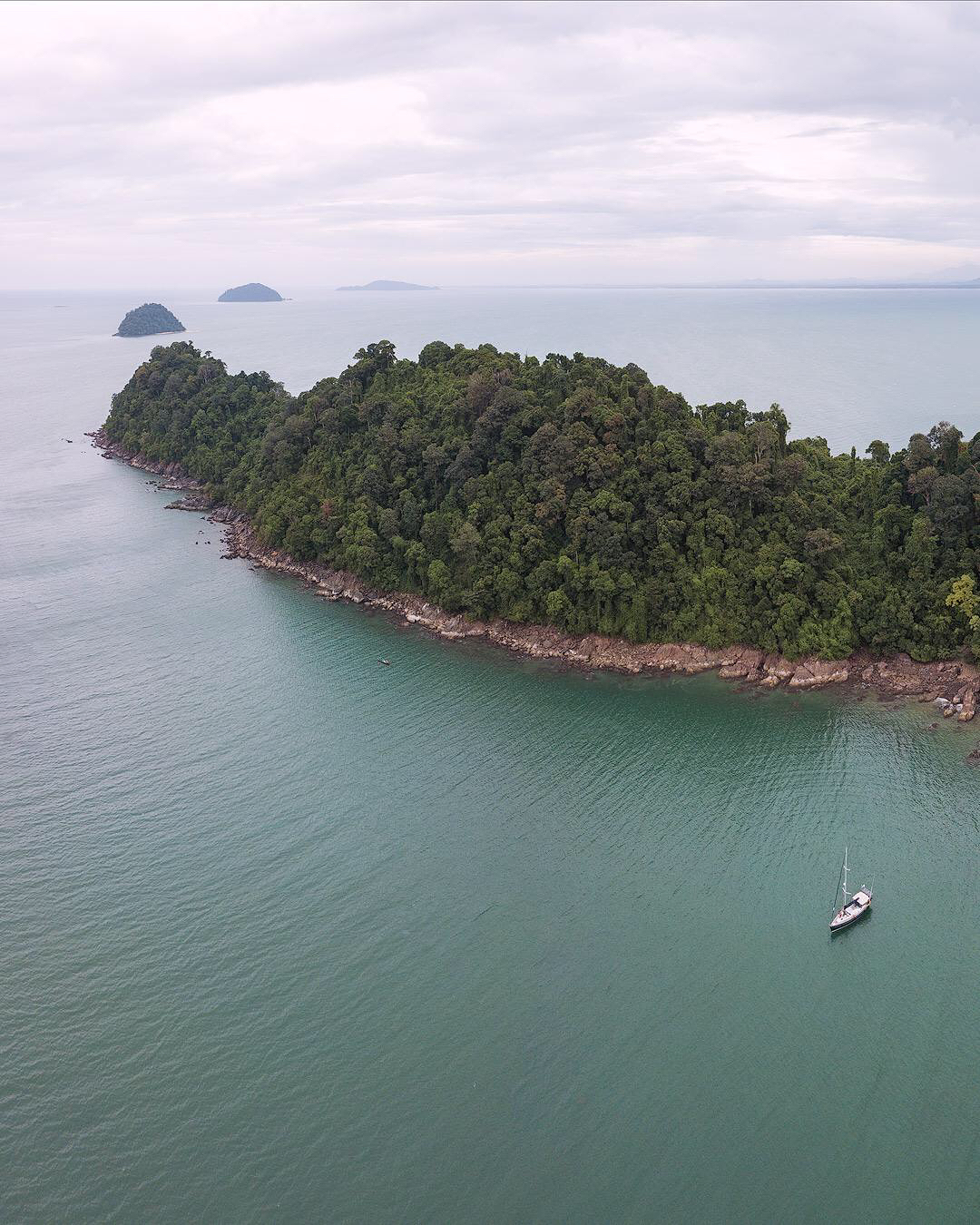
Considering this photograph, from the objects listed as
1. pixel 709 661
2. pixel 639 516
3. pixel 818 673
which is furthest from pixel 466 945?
pixel 639 516

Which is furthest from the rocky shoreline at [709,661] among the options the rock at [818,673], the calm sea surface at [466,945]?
the calm sea surface at [466,945]

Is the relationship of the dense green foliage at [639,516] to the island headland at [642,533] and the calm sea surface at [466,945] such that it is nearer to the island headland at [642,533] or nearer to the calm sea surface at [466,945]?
the island headland at [642,533]

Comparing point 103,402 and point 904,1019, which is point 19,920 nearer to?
point 904,1019

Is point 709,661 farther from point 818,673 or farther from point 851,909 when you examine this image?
point 851,909

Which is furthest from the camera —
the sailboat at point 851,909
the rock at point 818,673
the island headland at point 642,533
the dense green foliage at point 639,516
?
the dense green foliage at point 639,516

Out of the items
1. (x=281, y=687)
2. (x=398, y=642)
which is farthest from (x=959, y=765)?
(x=281, y=687)

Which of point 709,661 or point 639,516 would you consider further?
point 639,516
